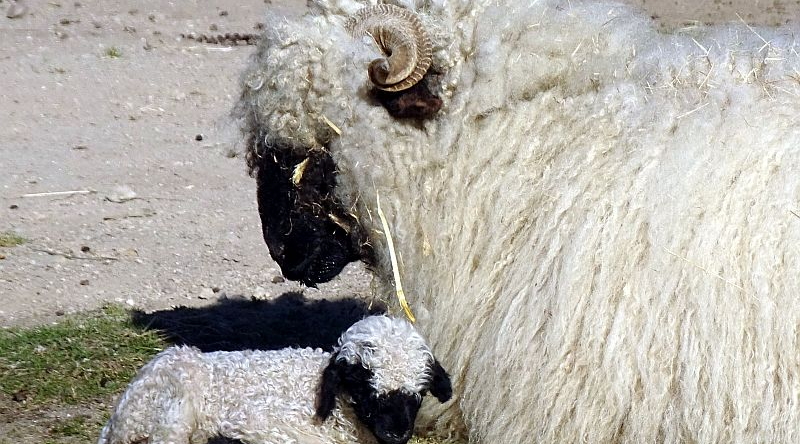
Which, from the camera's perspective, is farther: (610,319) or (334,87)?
(334,87)

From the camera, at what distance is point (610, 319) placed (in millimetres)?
3857

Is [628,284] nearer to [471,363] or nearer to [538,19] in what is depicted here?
[471,363]

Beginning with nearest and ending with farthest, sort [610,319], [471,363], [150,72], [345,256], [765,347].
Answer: [765,347], [610,319], [471,363], [345,256], [150,72]

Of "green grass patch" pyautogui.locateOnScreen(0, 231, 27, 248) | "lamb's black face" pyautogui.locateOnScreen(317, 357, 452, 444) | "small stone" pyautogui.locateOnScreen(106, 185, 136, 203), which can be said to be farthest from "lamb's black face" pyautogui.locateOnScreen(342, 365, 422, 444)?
"small stone" pyautogui.locateOnScreen(106, 185, 136, 203)

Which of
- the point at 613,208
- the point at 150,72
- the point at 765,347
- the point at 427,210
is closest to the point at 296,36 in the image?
the point at 427,210

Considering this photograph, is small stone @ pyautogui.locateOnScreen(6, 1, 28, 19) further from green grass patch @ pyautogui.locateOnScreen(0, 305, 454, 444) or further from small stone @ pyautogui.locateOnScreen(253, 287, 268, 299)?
green grass patch @ pyautogui.locateOnScreen(0, 305, 454, 444)

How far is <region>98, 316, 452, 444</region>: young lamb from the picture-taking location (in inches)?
148

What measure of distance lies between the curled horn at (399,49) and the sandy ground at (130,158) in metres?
0.92

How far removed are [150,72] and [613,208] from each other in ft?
26.5

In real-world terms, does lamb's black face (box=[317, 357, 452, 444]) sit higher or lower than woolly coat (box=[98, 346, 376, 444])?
higher

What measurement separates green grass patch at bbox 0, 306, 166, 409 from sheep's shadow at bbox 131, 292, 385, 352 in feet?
0.55

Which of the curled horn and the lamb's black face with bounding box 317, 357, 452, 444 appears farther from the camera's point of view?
the curled horn

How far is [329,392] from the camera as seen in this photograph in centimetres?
389

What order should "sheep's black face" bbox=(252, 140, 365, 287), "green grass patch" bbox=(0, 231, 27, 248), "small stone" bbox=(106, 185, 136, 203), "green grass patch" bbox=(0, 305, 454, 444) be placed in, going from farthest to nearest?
"small stone" bbox=(106, 185, 136, 203)
"green grass patch" bbox=(0, 231, 27, 248)
"green grass patch" bbox=(0, 305, 454, 444)
"sheep's black face" bbox=(252, 140, 365, 287)
